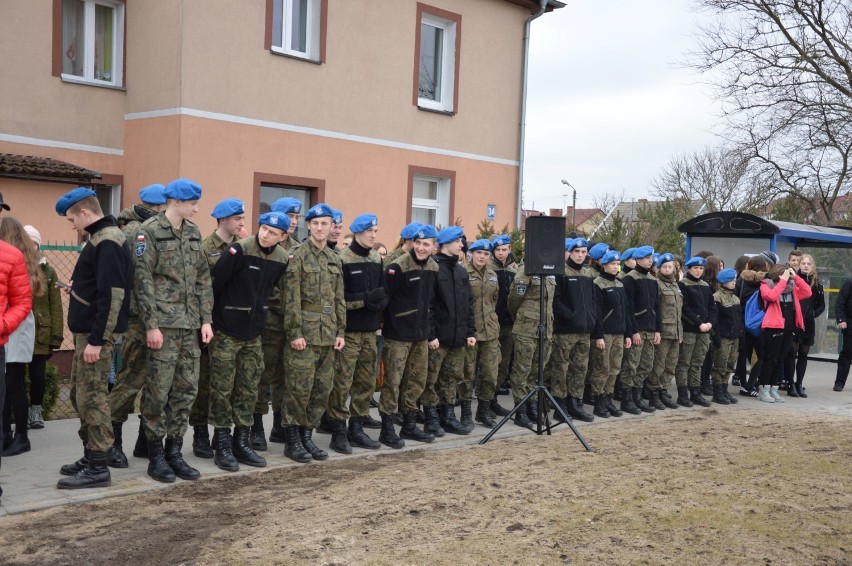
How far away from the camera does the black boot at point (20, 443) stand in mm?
7688

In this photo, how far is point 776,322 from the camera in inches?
503

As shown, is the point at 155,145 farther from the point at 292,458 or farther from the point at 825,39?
the point at 825,39

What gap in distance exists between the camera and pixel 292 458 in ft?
26.1

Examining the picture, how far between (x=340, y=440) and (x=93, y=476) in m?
2.40

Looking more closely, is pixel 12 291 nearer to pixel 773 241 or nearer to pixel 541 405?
pixel 541 405

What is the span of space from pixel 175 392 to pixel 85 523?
4.79 ft

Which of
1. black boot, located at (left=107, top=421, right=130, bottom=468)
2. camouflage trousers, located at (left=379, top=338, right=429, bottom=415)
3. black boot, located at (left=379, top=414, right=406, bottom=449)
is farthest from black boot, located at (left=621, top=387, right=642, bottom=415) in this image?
black boot, located at (left=107, top=421, right=130, bottom=468)

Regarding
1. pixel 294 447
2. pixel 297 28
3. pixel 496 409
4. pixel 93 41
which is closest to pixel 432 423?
pixel 496 409

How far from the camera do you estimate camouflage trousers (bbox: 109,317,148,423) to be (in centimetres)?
707

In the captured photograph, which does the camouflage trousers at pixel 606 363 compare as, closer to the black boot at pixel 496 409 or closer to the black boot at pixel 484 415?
the black boot at pixel 496 409

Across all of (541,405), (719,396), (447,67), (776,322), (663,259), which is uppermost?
(447,67)

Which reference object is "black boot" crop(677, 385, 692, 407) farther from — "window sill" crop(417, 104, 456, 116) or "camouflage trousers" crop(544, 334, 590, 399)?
"window sill" crop(417, 104, 456, 116)

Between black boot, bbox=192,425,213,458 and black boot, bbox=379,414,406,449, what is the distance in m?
1.70

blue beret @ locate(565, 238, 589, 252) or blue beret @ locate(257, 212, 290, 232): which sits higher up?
blue beret @ locate(257, 212, 290, 232)
